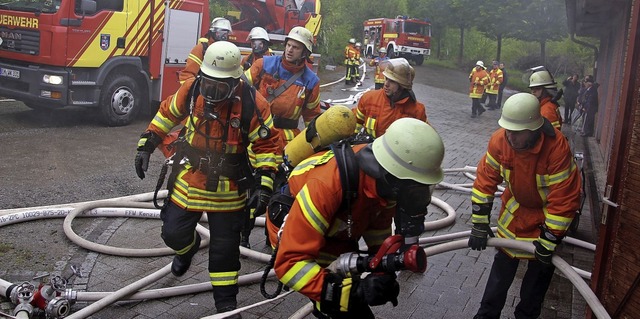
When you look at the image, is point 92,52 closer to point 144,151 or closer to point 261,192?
point 144,151

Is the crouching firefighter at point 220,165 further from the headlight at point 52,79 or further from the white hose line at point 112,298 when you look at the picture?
the headlight at point 52,79

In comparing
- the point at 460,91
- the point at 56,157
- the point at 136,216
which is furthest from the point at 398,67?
the point at 460,91

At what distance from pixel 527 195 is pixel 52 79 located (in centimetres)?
815

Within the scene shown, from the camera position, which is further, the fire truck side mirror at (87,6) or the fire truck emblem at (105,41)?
the fire truck emblem at (105,41)

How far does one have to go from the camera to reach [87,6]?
9.69m

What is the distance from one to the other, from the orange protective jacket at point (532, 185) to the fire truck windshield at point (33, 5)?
312 inches

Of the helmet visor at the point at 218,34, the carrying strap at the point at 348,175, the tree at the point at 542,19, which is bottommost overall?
the carrying strap at the point at 348,175

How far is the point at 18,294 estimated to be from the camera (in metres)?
3.78

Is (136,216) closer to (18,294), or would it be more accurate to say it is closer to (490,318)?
(18,294)

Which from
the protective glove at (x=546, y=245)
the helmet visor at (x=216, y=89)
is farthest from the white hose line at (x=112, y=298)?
the protective glove at (x=546, y=245)

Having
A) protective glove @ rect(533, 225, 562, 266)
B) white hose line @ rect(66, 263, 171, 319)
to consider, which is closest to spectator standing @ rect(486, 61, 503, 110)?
protective glove @ rect(533, 225, 562, 266)

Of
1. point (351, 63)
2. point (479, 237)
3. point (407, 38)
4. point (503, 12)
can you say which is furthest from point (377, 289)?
point (407, 38)

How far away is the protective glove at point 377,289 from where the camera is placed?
246cm

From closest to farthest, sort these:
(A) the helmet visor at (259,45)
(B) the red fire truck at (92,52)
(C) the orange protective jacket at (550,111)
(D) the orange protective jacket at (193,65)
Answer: (C) the orange protective jacket at (550,111) → (D) the orange protective jacket at (193,65) → (A) the helmet visor at (259,45) → (B) the red fire truck at (92,52)
